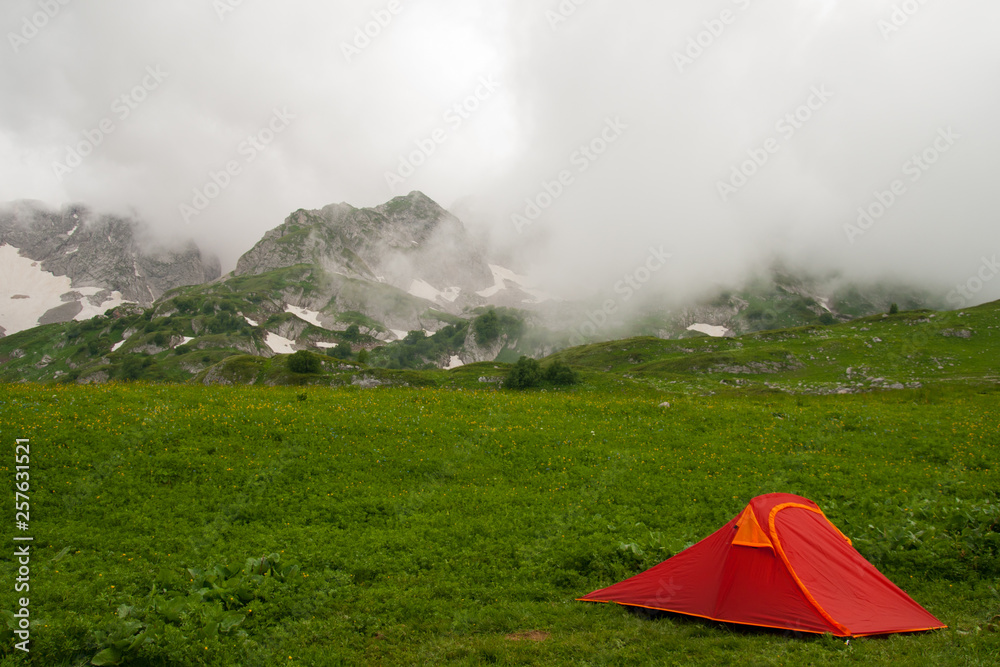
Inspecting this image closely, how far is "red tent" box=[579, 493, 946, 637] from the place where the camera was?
11852mm

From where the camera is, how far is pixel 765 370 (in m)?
80.8

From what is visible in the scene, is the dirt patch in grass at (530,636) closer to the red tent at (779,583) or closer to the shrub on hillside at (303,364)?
the red tent at (779,583)

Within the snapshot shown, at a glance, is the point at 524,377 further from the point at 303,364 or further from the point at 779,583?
the point at 779,583

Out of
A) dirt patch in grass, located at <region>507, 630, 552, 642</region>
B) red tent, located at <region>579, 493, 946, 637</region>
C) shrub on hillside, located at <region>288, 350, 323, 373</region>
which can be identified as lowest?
dirt patch in grass, located at <region>507, 630, 552, 642</region>

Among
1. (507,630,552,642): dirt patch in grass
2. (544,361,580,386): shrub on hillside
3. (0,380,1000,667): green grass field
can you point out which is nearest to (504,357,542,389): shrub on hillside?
(544,361,580,386): shrub on hillside

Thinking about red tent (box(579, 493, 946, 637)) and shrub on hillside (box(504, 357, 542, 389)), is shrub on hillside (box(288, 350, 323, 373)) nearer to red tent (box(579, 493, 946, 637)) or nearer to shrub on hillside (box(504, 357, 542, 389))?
shrub on hillside (box(504, 357, 542, 389))

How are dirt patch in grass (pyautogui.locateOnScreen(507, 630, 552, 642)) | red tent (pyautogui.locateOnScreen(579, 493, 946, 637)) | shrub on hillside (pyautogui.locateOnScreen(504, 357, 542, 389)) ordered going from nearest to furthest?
1. red tent (pyautogui.locateOnScreen(579, 493, 946, 637))
2. dirt patch in grass (pyautogui.locateOnScreen(507, 630, 552, 642))
3. shrub on hillside (pyautogui.locateOnScreen(504, 357, 542, 389))

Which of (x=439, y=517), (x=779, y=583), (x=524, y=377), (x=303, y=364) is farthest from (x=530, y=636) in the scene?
(x=303, y=364)

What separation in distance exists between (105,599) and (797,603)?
56.9 ft

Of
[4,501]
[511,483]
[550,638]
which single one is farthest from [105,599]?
[511,483]

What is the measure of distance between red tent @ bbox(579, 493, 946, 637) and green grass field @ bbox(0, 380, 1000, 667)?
54 centimetres

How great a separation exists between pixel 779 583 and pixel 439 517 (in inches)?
444

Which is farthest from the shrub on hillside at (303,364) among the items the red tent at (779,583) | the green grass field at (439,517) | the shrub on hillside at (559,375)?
the red tent at (779,583)

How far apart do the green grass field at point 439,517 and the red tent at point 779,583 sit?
54cm
